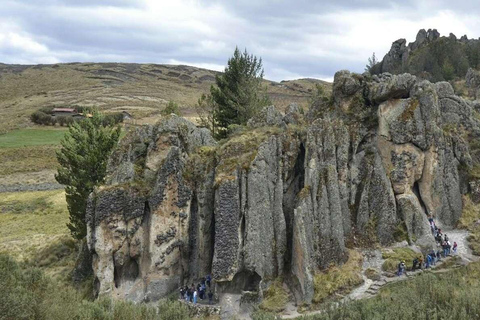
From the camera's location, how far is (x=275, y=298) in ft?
90.8

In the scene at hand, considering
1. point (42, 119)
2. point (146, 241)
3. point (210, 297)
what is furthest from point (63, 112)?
point (210, 297)

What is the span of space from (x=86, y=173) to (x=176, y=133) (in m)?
13.5

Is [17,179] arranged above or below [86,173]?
below

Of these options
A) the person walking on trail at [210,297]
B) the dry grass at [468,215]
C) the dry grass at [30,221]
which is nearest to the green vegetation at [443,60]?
the dry grass at [468,215]

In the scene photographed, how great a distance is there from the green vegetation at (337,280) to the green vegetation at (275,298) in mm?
2275

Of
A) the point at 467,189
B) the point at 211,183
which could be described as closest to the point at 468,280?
the point at 467,189

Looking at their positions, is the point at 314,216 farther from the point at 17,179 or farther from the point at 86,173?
the point at 17,179

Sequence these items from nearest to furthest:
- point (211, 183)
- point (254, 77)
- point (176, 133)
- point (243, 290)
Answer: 1. point (243, 290)
2. point (211, 183)
3. point (176, 133)
4. point (254, 77)

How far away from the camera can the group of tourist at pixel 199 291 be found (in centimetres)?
2830

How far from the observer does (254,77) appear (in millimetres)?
56750

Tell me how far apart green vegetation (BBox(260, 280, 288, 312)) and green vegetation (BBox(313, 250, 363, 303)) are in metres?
2.28

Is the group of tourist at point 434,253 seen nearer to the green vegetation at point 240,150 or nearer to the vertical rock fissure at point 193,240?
the green vegetation at point 240,150

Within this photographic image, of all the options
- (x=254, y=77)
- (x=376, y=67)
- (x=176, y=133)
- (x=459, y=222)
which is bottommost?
(x=459, y=222)

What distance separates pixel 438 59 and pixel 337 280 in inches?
5180
